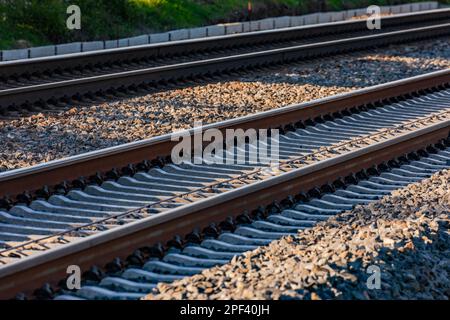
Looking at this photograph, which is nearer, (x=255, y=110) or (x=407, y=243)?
(x=407, y=243)

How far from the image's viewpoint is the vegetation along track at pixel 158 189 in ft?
25.2

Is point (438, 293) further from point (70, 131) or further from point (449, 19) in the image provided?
point (449, 19)

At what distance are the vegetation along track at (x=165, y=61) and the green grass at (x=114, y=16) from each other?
2.27m

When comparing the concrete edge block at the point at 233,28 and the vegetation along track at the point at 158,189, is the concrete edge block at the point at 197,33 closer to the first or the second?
the concrete edge block at the point at 233,28

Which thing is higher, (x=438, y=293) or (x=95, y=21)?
(x=95, y=21)

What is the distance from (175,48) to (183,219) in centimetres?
1002

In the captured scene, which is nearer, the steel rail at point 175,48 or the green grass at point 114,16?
the steel rail at point 175,48

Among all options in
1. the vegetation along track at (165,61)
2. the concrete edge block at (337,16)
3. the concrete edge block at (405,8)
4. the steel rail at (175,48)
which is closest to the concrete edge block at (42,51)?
the steel rail at (175,48)

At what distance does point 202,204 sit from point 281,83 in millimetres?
7262

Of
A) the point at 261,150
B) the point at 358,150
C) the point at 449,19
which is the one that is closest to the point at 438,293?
the point at 358,150

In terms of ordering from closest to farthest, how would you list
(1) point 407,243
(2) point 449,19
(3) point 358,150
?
1. (1) point 407,243
2. (3) point 358,150
3. (2) point 449,19

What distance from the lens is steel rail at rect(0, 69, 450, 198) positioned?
30.8ft

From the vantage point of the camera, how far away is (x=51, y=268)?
7246mm

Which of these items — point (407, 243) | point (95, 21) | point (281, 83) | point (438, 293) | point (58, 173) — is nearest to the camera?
point (438, 293)
